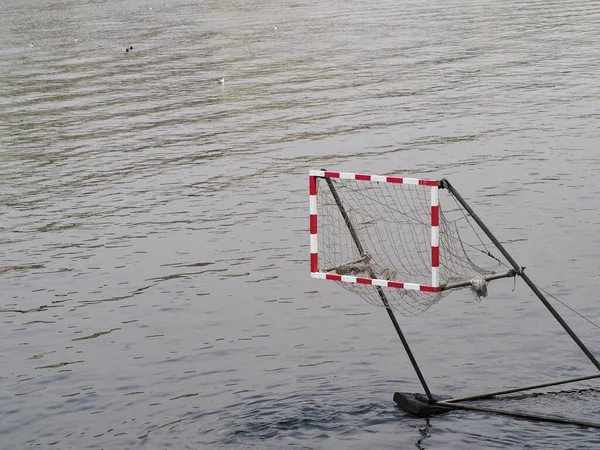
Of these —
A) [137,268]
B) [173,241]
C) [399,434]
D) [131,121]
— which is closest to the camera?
[399,434]

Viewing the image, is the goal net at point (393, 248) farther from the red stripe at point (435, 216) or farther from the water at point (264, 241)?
the water at point (264, 241)

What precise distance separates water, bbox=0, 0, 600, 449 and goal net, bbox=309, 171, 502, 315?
1113 millimetres

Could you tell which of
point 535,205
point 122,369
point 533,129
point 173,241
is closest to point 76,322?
point 122,369

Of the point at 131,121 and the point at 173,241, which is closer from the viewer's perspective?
the point at 173,241

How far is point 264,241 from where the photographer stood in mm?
33094

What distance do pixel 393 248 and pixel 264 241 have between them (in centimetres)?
457

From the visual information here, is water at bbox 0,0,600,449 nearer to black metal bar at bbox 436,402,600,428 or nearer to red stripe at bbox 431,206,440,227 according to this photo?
black metal bar at bbox 436,402,600,428

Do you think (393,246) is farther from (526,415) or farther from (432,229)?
(432,229)

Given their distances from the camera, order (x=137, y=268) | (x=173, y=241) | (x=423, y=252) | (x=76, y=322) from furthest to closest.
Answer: (x=173, y=241), (x=137, y=268), (x=423, y=252), (x=76, y=322)

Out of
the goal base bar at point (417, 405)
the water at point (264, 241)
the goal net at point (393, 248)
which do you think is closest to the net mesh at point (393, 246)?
the goal net at point (393, 248)

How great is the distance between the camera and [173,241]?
3344 centimetres

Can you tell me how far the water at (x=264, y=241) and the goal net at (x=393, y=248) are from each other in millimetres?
1113

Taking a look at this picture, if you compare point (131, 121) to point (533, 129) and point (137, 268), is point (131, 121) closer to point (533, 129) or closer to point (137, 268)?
point (533, 129)

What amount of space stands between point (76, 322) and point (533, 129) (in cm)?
2605
